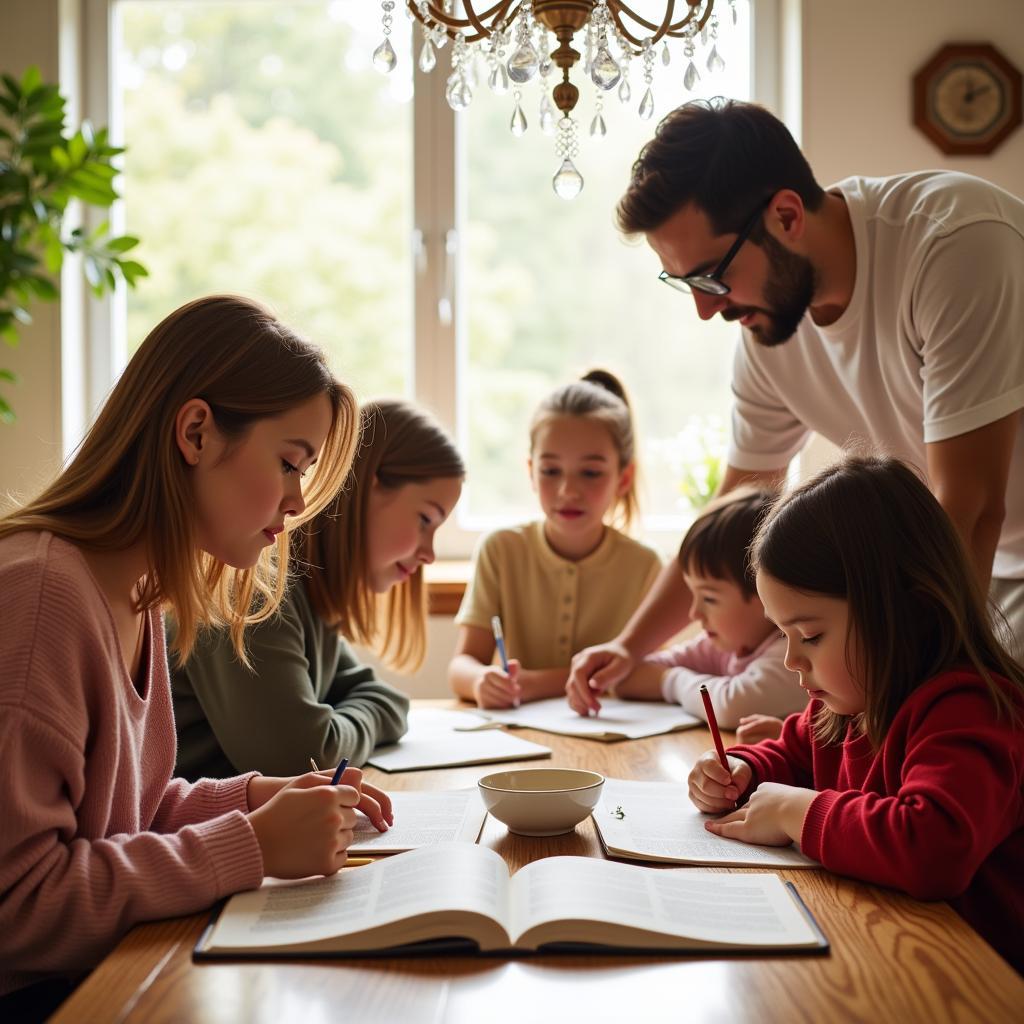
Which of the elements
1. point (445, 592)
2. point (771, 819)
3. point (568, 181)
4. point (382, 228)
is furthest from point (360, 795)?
point (382, 228)

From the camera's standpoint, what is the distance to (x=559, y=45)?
4.61ft

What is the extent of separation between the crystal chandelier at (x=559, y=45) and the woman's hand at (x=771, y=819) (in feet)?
2.42

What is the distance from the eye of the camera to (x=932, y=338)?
152cm

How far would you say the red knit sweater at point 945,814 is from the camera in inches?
38.5

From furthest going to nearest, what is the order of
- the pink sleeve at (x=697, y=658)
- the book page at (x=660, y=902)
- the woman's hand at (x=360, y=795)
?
the pink sleeve at (x=697, y=658) → the woman's hand at (x=360, y=795) → the book page at (x=660, y=902)

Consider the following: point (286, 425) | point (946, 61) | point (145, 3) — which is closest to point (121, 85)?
point (145, 3)

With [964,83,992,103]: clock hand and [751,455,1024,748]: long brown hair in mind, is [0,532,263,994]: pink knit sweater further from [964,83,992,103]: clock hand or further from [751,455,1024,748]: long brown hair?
[964,83,992,103]: clock hand

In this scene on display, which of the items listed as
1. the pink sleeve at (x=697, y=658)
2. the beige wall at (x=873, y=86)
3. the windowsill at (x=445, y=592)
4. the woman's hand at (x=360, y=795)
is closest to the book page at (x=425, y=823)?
the woman's hand at (x=360, y=795)

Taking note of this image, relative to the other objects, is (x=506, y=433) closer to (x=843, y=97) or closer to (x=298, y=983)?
(x=843, y=97)

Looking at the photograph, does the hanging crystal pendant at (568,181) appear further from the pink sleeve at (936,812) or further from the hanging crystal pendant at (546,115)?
the pink sleeve at (936,812)

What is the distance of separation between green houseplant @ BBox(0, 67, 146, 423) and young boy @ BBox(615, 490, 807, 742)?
5.29ft

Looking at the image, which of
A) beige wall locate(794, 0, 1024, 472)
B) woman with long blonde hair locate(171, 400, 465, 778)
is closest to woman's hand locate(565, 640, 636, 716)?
woman with long blonde hair locate(171, 400, 465, 778)

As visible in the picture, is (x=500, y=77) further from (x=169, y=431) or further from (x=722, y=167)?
(x=169, y=431)

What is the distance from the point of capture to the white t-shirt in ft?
4.73
